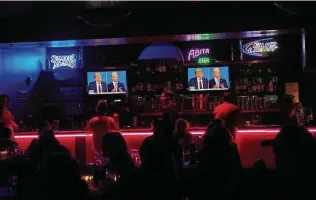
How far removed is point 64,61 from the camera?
11.6 metres

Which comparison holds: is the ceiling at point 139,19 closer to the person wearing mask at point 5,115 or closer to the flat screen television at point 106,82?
the person wearing mask at point 5,115

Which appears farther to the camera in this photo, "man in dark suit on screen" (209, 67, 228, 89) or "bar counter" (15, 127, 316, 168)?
"man in dark suit on screen" (209, 67, 228, 89)

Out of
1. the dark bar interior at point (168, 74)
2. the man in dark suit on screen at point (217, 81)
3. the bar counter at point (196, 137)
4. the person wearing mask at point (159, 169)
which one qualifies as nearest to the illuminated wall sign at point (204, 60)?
the dark bar interior at point (168, 74)

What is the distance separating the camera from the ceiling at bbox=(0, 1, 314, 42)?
8.58 m

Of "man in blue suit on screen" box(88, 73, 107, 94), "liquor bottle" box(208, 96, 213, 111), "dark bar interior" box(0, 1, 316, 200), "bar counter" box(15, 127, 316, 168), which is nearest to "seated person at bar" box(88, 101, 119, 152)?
"bar counter" box(15, 127, 316, 168)

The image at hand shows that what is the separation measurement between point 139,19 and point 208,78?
2.65 m

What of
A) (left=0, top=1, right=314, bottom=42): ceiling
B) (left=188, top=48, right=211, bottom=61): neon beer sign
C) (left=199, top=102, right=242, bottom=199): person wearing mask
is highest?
(left=0, top=1, right=314, bottom=42): ceiling

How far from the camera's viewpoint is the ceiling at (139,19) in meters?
8.58

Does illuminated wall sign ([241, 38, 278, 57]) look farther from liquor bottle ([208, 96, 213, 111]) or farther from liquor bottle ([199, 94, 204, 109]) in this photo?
liquor bottle ([199, 94, 204, 109])

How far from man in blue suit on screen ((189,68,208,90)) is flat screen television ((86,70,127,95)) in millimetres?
1584

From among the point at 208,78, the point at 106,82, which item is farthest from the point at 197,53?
the point at 106,82

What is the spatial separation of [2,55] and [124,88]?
3162mm

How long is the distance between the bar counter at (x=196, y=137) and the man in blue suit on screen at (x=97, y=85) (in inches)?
95.6

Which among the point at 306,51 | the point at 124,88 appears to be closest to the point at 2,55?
the point at 124,88
